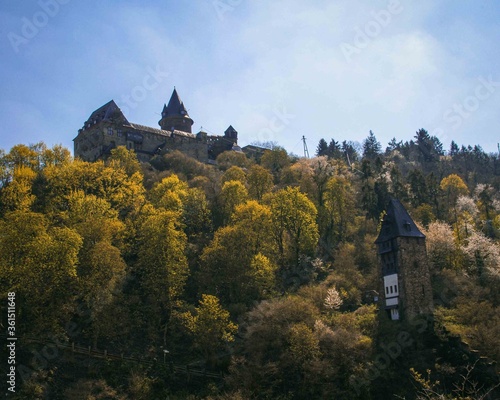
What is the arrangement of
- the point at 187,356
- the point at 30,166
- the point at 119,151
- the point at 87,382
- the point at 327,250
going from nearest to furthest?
the point at 87,382 < the point at 187,356 < the point at 327,250 < the point at 30,166 < the point at 119,151

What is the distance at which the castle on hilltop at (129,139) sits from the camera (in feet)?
303

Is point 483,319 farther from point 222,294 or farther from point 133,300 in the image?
point 133,300

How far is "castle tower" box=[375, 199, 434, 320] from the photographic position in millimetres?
44969

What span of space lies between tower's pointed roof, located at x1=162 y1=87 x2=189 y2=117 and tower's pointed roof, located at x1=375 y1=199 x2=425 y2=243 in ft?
230

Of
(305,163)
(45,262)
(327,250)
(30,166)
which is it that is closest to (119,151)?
(30,166)

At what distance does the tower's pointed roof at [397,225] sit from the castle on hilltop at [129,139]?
53.0 m

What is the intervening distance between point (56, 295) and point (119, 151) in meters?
44.4

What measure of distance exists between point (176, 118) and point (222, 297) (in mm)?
69554

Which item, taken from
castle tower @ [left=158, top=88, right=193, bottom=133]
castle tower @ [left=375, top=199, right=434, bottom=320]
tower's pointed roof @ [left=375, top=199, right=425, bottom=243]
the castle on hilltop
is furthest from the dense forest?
castle tower @ [left=158, top=88, right=193, bottom=133]

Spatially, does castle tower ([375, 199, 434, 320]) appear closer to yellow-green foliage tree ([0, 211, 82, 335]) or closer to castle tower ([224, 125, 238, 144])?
yellow-green foliage tree ([0, 211, 82, 335])

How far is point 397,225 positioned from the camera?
158ft

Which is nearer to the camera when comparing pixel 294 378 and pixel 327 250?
pixel 294 378

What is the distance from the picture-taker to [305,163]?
91.2 metres

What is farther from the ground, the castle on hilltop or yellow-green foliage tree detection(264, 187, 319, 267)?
the castle on hilltop
